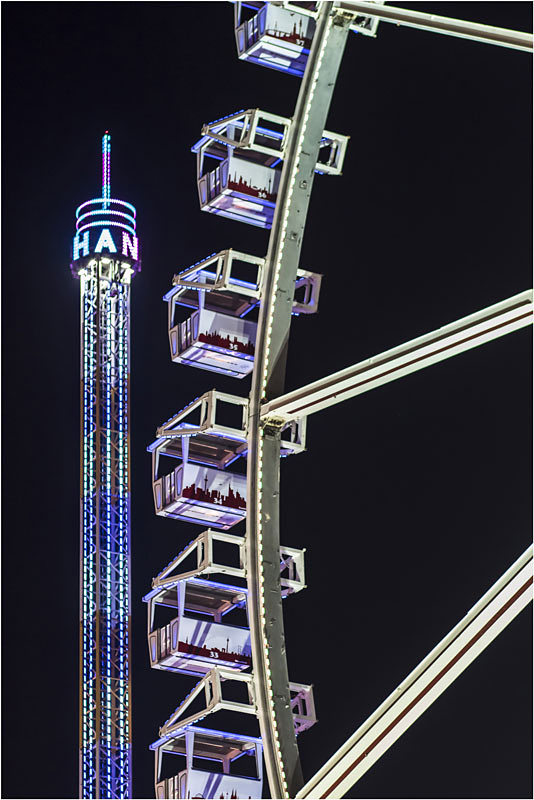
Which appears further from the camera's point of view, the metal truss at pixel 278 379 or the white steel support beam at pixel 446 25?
the metal truss at pixel 278 379

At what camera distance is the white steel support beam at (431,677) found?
31.8 ft

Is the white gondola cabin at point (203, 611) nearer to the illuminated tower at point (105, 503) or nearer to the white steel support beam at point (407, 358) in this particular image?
the white steel support beam at point (407, 358)

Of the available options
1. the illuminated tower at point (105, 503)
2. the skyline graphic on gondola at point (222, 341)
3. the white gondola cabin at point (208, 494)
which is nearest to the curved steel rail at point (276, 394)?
the white gondola cabin at point (208, 494)

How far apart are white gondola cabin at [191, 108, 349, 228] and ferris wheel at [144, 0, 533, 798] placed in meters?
0.02

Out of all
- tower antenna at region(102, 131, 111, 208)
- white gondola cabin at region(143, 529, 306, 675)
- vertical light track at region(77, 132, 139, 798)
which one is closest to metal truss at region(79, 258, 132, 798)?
vertical light track at region(77, 132, 139, 798)

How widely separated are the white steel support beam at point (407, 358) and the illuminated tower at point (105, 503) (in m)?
38.0


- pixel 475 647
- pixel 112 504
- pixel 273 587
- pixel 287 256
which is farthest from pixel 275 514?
pixel 112 504

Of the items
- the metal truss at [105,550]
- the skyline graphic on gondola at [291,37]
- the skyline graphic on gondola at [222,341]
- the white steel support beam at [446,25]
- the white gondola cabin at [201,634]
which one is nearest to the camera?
the white steel support beam at [446,25]

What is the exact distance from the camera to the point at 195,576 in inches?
534

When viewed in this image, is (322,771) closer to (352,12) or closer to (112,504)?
(352,12)

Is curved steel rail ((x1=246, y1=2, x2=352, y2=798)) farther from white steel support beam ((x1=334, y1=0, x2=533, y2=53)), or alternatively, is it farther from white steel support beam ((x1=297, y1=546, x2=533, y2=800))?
white steel support beam ((x1=297, y1=546, x2=533, y2=800))

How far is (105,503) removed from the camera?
175 feet

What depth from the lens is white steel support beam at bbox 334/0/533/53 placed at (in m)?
11.4

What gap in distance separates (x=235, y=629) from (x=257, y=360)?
7.61ft
